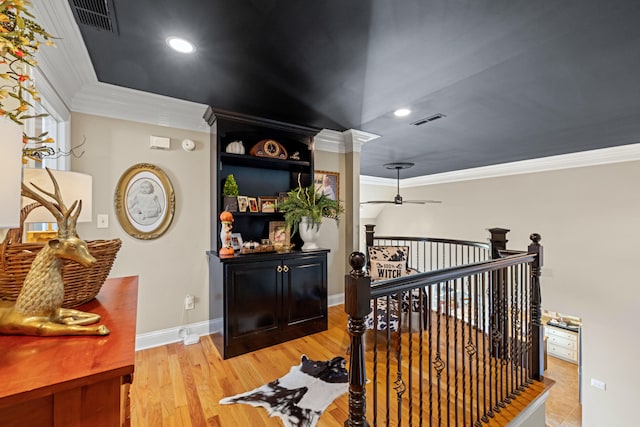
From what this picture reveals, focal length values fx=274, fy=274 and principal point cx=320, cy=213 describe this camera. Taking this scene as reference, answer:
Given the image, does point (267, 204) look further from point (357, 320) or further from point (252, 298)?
point (357, 320)

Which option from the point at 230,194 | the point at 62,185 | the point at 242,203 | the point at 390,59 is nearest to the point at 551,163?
the point at 390,59

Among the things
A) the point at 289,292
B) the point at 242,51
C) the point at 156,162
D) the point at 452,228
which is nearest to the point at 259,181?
the point at 156,162

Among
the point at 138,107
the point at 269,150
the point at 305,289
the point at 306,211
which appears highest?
the point at 138,107

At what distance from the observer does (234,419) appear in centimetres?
173

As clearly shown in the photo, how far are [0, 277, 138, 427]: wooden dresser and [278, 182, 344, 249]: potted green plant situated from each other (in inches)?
85.0

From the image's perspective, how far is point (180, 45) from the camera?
177 cm

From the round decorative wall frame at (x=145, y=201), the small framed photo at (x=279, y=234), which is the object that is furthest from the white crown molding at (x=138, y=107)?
the small framed photo at (x=279, y=234)

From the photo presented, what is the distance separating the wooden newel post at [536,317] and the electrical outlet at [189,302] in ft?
10.2

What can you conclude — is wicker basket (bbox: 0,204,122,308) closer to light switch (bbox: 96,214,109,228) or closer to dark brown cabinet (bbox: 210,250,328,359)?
dark brown cabinet (bbox: 210,250,328,359)

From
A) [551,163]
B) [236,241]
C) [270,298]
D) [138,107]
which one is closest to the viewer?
[138,107]

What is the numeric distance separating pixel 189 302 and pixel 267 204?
1.29 metres

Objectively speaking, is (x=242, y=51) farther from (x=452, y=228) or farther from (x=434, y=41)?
(x=452, y=228)

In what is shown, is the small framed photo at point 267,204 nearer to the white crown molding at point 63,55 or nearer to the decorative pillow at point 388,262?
the decorative pillow at point 388,262

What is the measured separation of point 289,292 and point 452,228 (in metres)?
5.18
